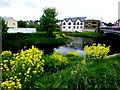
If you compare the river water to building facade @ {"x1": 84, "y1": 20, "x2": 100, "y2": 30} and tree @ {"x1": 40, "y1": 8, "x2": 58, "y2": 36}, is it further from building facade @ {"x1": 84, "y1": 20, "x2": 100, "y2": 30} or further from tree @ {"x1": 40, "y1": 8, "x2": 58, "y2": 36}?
building facade @ {"x1": 84, "y1": 20, "x2": 100, "y2": 30}

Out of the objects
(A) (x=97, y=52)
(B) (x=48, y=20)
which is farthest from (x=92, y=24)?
(A) (x=97, y=52)

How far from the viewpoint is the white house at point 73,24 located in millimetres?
78375

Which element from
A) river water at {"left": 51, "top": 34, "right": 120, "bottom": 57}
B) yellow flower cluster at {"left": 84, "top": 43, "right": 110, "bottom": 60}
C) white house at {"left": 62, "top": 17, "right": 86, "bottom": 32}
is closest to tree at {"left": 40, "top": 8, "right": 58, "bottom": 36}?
river water at {"left": 51, "top": 34, "right": 120, "bottom": 57}

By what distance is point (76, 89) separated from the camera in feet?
12.0

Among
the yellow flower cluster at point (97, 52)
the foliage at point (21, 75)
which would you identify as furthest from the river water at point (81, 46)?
the foliage at point (21, 75)

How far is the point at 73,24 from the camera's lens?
80.1m

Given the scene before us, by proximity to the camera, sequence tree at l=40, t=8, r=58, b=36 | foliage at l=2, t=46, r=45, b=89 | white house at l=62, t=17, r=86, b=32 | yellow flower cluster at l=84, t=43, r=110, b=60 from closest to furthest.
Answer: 1. foliage at l=2, t=46, r=45, b=89
2. yellow flower cluster at l=84, t=43, r=110, b=60
3. tree at l=40, t=8, r=58, b=36
4. white house at l=62, t=17, r=86, b=32

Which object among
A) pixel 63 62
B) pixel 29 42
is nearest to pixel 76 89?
pixel 63 62

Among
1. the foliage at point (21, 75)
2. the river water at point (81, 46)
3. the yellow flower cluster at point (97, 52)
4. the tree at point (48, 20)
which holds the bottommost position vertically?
the river water at point (81, 46)

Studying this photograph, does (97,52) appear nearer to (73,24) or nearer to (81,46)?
(81,46)

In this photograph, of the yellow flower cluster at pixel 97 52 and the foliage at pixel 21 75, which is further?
the yellow flower cluster at pixel 97 52

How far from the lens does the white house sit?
78.4m

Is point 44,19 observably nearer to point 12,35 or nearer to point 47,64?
point 12,35

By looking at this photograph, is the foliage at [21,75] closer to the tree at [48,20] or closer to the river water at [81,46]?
the river water at [81,46]
